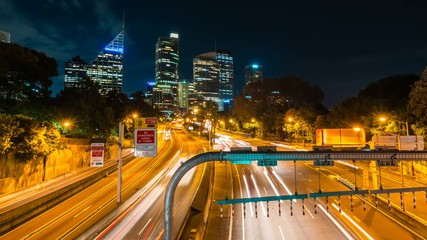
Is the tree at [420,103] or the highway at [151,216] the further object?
the tree at [420,103]

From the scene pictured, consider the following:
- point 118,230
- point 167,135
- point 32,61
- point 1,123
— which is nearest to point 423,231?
point 118,230

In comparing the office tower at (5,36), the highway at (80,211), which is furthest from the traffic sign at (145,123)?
the office tower at (5,36)

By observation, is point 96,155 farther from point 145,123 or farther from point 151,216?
point 151,216

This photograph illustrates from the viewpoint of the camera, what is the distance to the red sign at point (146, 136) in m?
21.0

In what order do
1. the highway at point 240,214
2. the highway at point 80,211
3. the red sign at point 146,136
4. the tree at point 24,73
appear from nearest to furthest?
the red sign at point 146,136
the highway at point 240,214
the highway at point 80,211
the tree at point 24,73

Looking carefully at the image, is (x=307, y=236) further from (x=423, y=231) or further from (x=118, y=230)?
(x=118, y=230)

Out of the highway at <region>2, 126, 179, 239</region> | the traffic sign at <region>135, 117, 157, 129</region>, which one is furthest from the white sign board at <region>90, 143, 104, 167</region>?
the highway at <region>2, 126, 179, 239</region>

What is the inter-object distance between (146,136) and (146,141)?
0.38 m

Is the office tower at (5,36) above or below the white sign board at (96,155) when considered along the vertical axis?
above

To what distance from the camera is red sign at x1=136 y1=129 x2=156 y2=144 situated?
21.0 m

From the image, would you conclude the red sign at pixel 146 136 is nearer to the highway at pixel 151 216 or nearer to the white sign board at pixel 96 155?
the white sign board at pixel 96 155

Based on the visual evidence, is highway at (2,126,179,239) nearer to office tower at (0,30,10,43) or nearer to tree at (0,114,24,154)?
tree at (0,114,24,154)

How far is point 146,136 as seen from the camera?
2114 centimetres

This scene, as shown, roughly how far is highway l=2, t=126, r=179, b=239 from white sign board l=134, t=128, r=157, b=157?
9.24m
